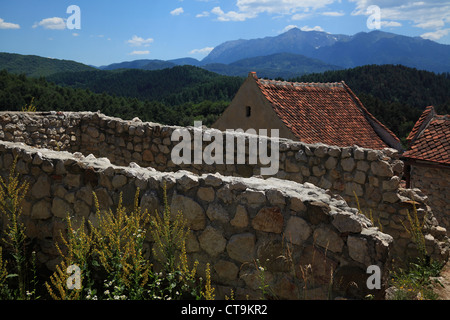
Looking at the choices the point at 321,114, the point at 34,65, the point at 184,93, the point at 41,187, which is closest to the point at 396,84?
the point at 184,93

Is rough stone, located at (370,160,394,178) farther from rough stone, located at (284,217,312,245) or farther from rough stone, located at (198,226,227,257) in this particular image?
rough stone, located at (198,226,227,257)

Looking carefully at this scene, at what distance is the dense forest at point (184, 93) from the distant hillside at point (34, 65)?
816 centimetres

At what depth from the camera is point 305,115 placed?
44.5ft

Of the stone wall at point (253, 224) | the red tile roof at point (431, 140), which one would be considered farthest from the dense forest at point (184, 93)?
the stone wall at point (253, 224)

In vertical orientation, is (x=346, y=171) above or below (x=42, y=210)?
above

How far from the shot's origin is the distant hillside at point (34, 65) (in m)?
95.6

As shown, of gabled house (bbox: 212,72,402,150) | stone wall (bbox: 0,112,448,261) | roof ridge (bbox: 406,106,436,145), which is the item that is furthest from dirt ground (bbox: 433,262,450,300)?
roof ridge (bbox: 406,106,436,145)

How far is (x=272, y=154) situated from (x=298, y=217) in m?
2.95

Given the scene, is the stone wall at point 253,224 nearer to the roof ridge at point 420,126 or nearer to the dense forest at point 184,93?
the roof ridge at point 420,126

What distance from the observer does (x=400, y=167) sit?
19.2 feet

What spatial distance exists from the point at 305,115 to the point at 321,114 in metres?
0.92

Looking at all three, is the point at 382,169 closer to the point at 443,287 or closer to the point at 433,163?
the point at 443,287

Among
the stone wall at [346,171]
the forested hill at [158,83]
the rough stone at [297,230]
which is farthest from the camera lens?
the forested hill at [158,83]
